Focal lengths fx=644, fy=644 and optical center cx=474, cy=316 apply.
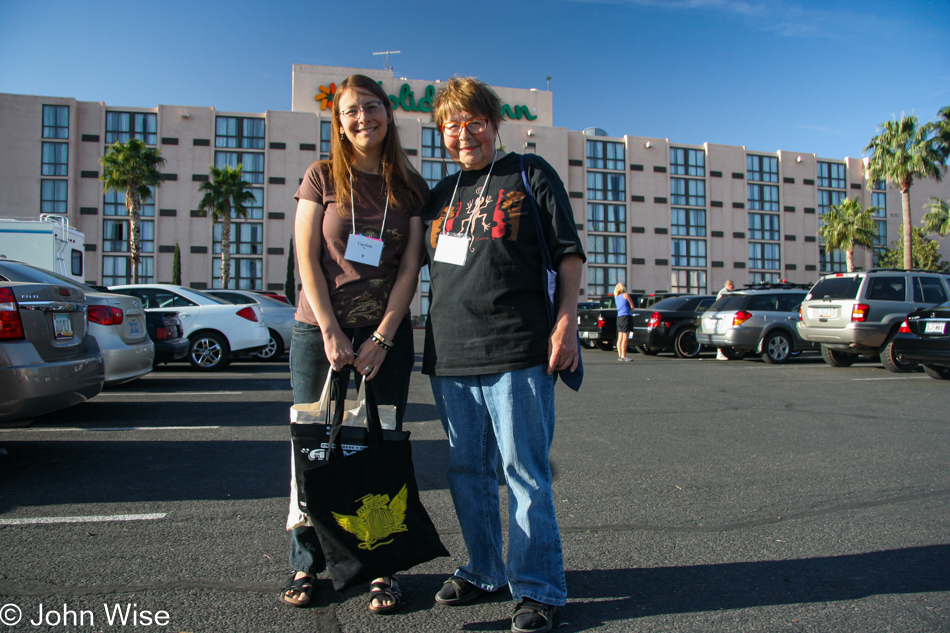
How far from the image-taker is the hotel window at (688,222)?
196 feet

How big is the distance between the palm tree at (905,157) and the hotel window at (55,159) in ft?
175

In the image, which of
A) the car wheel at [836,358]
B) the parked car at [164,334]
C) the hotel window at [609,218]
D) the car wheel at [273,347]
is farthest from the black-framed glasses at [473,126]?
the hotel window at [609,218]

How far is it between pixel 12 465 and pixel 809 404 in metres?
7.57

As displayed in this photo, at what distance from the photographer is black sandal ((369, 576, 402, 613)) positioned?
91.8 inches

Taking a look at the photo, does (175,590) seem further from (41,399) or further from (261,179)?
(261,179)

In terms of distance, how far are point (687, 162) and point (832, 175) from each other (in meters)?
15.9

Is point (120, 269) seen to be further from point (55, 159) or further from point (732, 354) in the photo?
point (732, 354)

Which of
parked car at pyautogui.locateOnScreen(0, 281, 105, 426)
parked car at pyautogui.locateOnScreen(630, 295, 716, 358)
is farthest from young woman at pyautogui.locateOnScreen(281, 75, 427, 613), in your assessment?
parked car at pyautogui.locateOnScreen(630, 295, 716, 358)

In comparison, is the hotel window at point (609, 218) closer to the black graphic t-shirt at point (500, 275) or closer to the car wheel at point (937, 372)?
the car wheel at point (937, 372)

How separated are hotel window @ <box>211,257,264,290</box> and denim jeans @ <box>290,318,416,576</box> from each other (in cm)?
5118

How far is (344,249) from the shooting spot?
247 cm

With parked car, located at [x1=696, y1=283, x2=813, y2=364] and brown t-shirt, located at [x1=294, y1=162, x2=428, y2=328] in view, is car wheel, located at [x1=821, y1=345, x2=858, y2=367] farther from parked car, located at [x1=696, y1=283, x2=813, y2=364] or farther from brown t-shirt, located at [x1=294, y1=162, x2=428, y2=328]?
brown t-shirt, located at [x1=294, y1=162, x2=428, y2=328]

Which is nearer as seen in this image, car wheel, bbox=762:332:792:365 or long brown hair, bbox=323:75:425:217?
long brown hair, bbox=323:75:425:217

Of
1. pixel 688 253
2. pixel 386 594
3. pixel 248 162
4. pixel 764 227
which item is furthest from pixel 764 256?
pixel 386 594
